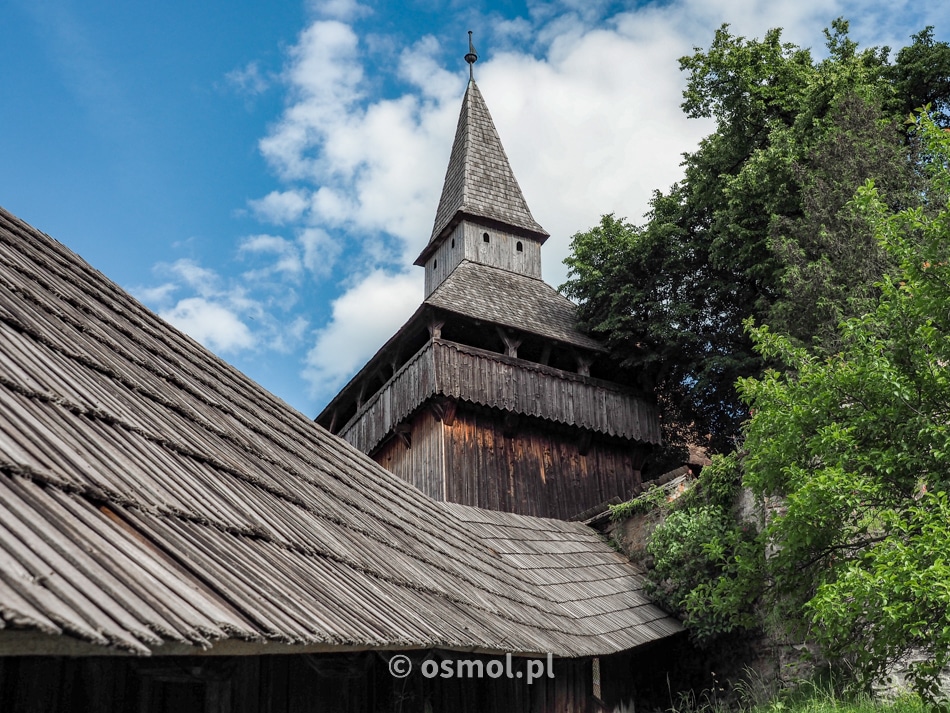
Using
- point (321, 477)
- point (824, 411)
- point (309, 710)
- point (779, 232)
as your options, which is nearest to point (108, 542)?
point (309, 710)

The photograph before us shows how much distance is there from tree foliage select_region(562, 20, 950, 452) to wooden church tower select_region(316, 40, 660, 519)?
124 cm

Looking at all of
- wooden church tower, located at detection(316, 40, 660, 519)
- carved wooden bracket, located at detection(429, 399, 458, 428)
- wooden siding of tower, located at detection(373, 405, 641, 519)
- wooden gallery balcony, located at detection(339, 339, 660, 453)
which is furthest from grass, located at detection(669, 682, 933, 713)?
wooden gallery balcony, located at detection(339, 339, 660, 453)

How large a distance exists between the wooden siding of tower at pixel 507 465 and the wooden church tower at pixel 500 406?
0.08ft

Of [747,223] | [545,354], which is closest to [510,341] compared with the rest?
[545,354]

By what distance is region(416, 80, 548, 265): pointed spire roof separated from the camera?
22984 millimetres

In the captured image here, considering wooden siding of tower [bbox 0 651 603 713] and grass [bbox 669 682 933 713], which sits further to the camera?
grass [bbox 669 682 933 713]

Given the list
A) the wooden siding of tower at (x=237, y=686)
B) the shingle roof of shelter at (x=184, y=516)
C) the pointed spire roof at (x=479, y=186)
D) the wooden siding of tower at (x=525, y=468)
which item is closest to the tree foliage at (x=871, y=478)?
the shingle roof of shelter at (x=184, y=516)

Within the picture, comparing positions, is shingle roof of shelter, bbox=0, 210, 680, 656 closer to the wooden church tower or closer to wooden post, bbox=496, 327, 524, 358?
the wooden church tower

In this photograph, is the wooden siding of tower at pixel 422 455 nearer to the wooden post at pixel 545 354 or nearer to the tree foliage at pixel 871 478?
the wooden post at pixel 545 354

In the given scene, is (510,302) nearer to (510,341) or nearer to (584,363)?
(510,341)

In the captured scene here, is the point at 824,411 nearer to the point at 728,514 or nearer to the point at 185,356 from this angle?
the point at 728,514

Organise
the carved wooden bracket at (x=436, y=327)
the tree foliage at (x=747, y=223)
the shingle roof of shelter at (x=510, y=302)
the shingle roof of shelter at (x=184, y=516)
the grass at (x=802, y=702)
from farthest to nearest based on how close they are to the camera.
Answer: the shingle roof of shelter at (x=510, y=302)
the carved wooden bracket at (x=436, y=327)
the tree foliage at (x=747, y=223)
the grass at (x=802, y=702)
the shingle roof of shelter at (x=184, y=516)

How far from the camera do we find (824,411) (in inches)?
316

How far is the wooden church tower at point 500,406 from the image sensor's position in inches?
666
